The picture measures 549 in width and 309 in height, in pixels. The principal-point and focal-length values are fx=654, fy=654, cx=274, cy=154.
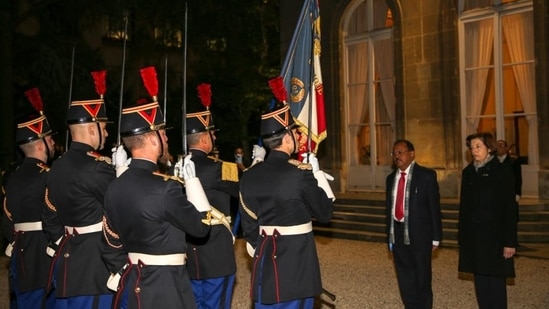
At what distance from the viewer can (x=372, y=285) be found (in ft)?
29.4

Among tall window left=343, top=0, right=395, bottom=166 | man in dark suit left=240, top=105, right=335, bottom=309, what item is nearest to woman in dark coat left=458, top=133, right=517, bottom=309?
man in dark suit left=240, top=105, right=335, bottom=309

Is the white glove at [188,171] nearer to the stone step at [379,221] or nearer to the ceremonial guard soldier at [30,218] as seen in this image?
the ceremonial guard soldier at [30,218]

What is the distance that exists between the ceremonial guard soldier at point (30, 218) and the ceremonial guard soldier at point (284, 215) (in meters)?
2.13

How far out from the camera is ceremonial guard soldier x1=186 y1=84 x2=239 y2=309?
630cm

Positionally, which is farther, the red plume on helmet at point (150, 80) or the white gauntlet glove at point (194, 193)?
the red plume on helmet at point (150, 80)

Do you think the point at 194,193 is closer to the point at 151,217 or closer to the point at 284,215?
the point at 151,217

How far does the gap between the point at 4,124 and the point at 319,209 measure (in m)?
13.7

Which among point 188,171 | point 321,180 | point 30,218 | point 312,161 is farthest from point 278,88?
point 30,218

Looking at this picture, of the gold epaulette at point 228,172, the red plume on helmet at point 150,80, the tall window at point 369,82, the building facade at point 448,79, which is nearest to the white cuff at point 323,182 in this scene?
the gold epaulette at point 228,172

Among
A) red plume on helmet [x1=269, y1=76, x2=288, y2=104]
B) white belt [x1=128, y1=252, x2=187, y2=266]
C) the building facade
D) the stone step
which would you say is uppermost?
the building facade

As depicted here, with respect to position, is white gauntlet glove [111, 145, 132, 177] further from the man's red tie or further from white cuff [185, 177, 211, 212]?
the man's red tie

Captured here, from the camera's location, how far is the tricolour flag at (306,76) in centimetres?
696

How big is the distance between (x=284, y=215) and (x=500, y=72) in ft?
35.0

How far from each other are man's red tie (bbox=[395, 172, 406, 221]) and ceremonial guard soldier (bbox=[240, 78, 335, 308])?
198cm
